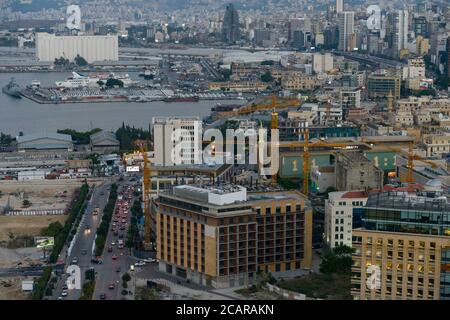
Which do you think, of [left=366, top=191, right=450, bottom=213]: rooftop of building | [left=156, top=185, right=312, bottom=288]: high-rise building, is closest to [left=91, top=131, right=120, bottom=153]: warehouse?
[left=156, top=185, right=312, bottom=288]: high-rise building

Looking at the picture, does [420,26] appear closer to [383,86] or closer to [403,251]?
[383,86]

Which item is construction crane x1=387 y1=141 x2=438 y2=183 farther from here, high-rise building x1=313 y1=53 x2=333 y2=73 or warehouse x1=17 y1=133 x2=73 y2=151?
high-rise building x1=313 y1=53 x2=333 y2=73

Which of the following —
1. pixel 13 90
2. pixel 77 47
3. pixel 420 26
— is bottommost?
pixel 13 90

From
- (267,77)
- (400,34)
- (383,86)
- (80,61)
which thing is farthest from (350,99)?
(80,61)

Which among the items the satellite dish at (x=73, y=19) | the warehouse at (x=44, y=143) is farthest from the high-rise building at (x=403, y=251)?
the satellite dish at (x=73, y=19)

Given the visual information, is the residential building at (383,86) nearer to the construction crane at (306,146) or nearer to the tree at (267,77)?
the tree at (267,77)

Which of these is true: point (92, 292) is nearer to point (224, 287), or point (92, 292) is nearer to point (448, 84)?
point (224, 287)
